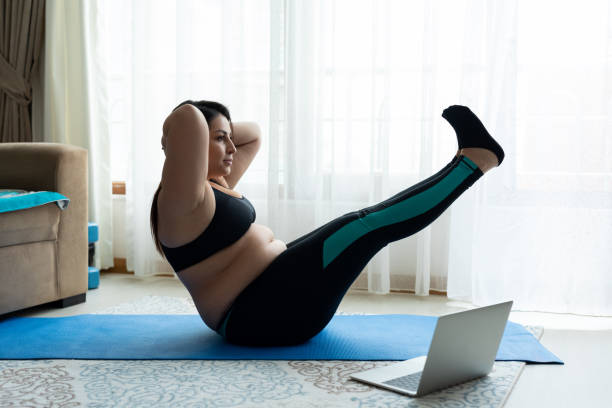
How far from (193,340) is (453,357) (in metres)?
0.95

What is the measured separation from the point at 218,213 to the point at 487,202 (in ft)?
4.70

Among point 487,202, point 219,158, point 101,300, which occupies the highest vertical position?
point 219,158

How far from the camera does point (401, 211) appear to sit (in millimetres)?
2039

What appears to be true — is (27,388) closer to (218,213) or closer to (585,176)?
(218,213)

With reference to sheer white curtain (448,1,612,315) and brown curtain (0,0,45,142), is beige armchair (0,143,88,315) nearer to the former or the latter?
brown curtain (0,0,45,142)

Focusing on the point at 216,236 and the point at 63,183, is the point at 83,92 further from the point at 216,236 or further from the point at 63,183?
the point at 216,236

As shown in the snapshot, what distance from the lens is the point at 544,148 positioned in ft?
9.55

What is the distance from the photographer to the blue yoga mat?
210 centimetres

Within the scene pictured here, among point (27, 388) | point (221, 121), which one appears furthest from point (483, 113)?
point (27, 388)

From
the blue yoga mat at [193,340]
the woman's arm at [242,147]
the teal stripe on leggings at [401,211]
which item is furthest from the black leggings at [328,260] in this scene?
the woman's arm at [242,147]

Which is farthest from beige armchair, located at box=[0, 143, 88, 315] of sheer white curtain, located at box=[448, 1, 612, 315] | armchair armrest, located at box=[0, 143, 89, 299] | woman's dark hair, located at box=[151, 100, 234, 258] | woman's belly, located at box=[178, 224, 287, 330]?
sheer white curtain, located at box=[448, 1, 612, 315]

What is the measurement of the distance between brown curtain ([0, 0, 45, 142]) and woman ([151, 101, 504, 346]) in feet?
6.76

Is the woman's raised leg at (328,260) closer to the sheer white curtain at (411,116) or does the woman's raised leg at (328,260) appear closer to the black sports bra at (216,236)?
the black sports bra at (216,236)

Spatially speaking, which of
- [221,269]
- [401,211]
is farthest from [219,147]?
[401,211]
